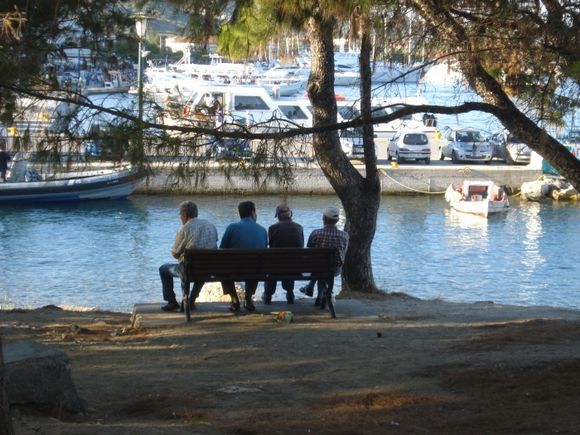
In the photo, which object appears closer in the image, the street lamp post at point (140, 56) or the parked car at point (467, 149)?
the street lamp post at point (140, 56)

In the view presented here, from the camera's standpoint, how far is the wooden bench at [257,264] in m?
10.0

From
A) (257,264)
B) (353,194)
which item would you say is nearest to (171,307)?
(257,264)

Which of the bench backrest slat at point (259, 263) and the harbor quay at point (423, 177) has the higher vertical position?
the bench backrest slat at point (259, 263)

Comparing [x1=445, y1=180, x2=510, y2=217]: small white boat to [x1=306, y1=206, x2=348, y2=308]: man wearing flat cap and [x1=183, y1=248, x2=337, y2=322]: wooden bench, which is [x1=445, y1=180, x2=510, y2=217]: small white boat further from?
[x1=183, y1=248, x2=337, y2=322]: wooden bench

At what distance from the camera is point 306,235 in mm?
27469

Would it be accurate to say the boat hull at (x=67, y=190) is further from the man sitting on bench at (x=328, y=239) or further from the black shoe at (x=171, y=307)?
the man sitting on bench at (x=328, y=239)

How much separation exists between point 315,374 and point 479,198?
26.4m

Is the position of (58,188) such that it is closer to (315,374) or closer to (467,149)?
(467,149)

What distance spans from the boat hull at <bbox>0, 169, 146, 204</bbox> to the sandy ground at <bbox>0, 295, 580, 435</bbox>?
75.0ft

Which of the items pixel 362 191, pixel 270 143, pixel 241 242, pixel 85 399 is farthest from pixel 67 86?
pixel 362 191

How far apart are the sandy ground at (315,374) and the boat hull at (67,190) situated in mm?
22850

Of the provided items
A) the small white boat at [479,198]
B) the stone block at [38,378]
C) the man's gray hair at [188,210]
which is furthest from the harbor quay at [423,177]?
the stone block at [38,378]

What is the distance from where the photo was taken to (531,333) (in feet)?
30.6

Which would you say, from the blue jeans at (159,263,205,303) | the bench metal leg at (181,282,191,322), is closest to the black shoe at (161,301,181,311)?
the blue jeans at (159,263,205,303)
